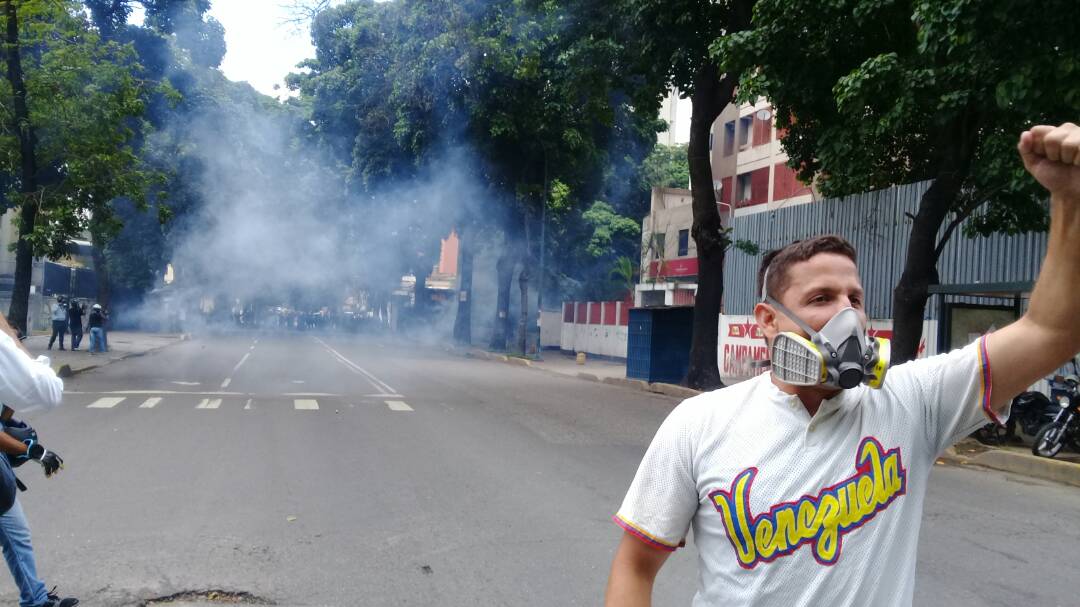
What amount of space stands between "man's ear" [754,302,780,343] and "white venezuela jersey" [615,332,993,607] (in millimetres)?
129

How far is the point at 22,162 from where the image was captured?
62.0 ft

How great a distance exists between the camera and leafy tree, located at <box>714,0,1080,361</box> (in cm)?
930

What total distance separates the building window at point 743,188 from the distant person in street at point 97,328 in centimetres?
2254

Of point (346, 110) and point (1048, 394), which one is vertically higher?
point (346, 110)

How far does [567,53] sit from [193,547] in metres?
16.1

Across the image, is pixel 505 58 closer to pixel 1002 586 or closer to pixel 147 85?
pixel 147 85

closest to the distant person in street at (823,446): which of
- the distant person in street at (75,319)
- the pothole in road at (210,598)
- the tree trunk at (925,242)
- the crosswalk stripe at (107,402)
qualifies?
the pothole in road at (210,598)

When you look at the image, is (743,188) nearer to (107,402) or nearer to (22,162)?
(22,162)

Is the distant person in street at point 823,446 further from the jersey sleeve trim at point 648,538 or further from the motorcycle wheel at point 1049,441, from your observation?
the motorcycle wheel at point 1049,441

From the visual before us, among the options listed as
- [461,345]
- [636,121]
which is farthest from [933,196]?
[461,345]

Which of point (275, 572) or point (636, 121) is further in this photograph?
point (636, 121)

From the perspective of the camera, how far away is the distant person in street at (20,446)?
134 inches

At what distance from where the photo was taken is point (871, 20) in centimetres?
1192

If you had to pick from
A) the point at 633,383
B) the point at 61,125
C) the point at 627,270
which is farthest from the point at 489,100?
the point at 61,125
